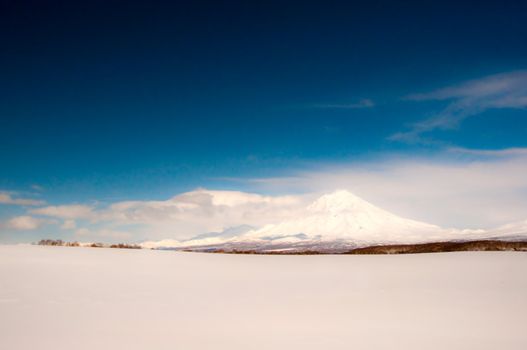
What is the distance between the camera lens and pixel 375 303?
10.7 meters

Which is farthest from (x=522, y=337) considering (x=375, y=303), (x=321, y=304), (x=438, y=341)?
(x=321, y=304)

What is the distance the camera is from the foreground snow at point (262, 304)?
7.62 metres

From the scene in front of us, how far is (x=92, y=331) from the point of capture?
800 cm

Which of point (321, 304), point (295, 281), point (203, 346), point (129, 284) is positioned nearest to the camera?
point (203, 346)

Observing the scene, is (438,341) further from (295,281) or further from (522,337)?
(295,281)

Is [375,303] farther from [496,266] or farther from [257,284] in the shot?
[496,266]

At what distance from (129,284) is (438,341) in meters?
9.38

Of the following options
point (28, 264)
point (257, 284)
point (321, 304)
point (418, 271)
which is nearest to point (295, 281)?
point (257, 284)

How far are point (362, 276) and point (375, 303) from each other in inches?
181

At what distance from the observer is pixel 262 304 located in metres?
10.7

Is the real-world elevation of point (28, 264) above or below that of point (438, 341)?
above

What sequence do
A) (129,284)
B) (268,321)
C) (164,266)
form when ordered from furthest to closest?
(164,266) → (129,284) → (268,321)

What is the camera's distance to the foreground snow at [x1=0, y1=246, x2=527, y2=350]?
762 cm

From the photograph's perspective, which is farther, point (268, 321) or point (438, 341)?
point (268, 321)
